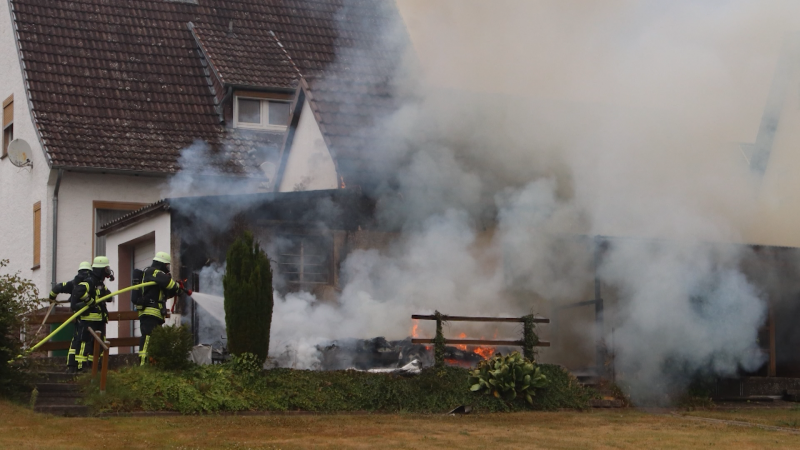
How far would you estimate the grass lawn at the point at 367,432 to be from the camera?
11.4 meters

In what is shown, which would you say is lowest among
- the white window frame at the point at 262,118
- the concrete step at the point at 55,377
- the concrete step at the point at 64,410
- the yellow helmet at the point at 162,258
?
the concrete step at the point at 64,410

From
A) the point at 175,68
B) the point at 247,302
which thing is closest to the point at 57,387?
the point at 247,302

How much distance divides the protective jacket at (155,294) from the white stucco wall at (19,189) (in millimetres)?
8074

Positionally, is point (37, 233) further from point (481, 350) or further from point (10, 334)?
point (481, 350)

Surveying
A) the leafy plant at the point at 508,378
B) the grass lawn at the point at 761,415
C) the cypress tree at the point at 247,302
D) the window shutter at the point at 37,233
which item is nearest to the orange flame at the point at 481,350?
the leafy plant at the point at 508,378

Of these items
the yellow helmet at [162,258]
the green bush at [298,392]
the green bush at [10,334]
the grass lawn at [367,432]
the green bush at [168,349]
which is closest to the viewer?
the grass lawn at [367,432]

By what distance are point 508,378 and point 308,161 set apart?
27.9ft

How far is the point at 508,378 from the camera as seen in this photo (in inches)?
621

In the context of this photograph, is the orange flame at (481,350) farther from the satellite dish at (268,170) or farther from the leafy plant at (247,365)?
the satellite dish at (268,170)

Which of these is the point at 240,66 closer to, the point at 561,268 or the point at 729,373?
the point at 561,268

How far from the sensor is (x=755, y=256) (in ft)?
60.9

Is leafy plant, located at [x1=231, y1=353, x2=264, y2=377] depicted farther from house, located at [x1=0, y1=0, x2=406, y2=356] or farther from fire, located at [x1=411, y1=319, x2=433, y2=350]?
house, located at [x1=0, y1=0, x2=406, y2=356]

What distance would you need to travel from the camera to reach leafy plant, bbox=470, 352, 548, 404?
15.7 m

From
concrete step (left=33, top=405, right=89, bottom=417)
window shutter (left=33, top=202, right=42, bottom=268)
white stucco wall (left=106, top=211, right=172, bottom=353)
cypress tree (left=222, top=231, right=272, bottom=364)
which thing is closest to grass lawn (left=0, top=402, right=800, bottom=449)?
concrete step (left=33, top=405, right=89, bottom=417)
